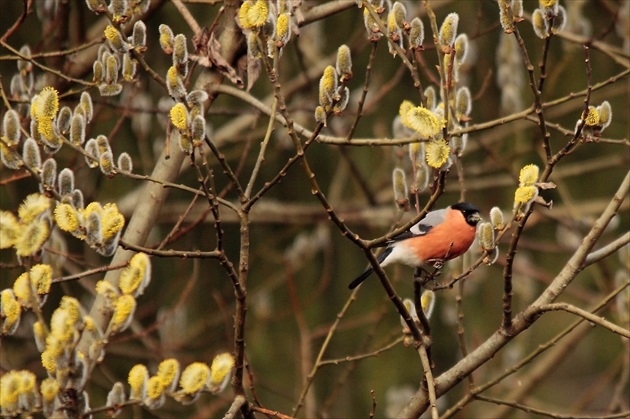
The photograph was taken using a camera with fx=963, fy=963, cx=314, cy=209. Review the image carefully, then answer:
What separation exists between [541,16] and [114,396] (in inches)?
49.9

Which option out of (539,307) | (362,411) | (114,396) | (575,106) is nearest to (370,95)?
(575,106)

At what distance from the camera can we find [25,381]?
1635mm

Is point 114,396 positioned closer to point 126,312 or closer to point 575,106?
point 126,312

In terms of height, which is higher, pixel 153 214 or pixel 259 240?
pixel 259 240

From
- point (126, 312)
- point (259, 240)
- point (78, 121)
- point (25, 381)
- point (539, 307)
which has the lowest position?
point (25, 381)

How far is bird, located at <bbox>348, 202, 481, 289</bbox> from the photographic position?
3.17 meters

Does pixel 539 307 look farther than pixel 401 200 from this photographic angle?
No

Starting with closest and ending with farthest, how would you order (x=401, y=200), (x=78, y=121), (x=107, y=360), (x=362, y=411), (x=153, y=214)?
(x=78, y=121) → (x=401, y=200) → (x=153, y=214) → (x=107, y=360) → (x=362, y=411)

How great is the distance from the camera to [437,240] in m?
3.27

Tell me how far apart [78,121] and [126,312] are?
0.61 m

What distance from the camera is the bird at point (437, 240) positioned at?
3.17 metres

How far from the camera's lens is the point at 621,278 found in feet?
11.1

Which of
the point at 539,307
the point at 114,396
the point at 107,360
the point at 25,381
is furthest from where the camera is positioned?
the point at 107,360

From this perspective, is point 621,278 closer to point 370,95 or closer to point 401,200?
point 401,200
